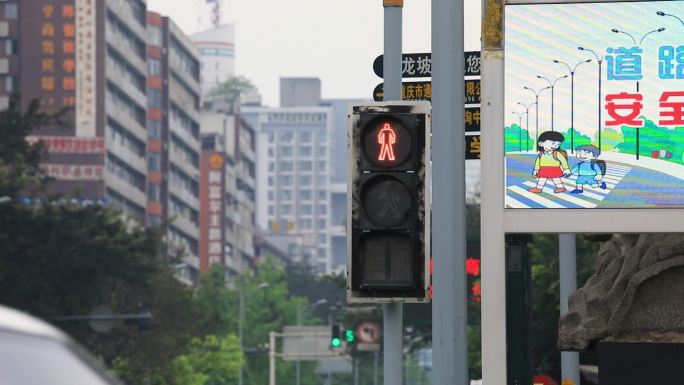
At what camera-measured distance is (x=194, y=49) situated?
518 ft

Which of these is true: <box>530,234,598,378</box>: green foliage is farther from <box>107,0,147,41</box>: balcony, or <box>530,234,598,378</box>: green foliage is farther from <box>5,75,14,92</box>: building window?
<box>107,0,147,41</box>: balcony

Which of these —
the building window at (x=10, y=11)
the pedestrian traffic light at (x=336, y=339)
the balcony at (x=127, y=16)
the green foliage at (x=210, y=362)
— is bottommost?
the green foliage at (x=210, y=362)

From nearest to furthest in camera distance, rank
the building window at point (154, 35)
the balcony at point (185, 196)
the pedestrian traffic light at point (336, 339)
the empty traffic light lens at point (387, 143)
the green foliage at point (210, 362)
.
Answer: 1. the empty traffic light lens at point (387, 143)
2. the pedestrian traffic light at point (336, 339)
3. the green foliage at point (210, 362)
4. the building window at point (154, 35)
5. the balcony at point (185, 196)

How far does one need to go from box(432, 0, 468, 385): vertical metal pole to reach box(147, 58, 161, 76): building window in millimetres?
128532

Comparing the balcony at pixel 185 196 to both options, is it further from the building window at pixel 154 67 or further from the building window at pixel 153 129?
the building window at pixel 154 67

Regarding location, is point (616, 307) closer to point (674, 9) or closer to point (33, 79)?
point (674, 9)

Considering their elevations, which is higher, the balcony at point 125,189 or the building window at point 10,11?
the building window at point 10,11

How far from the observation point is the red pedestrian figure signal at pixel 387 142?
1038 centimetres

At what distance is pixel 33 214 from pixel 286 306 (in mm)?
74669

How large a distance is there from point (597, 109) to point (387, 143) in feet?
14.2

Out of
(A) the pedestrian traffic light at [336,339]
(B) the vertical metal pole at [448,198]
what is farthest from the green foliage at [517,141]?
(A) the pedestrian traffic light at [336,339]

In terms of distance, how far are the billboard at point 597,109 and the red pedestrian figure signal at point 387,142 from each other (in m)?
4.04

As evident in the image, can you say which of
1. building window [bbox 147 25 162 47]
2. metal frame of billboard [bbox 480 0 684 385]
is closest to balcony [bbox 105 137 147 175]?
building window [bbox 147 25 162 47]

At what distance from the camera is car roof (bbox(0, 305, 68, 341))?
3555 millimetres
